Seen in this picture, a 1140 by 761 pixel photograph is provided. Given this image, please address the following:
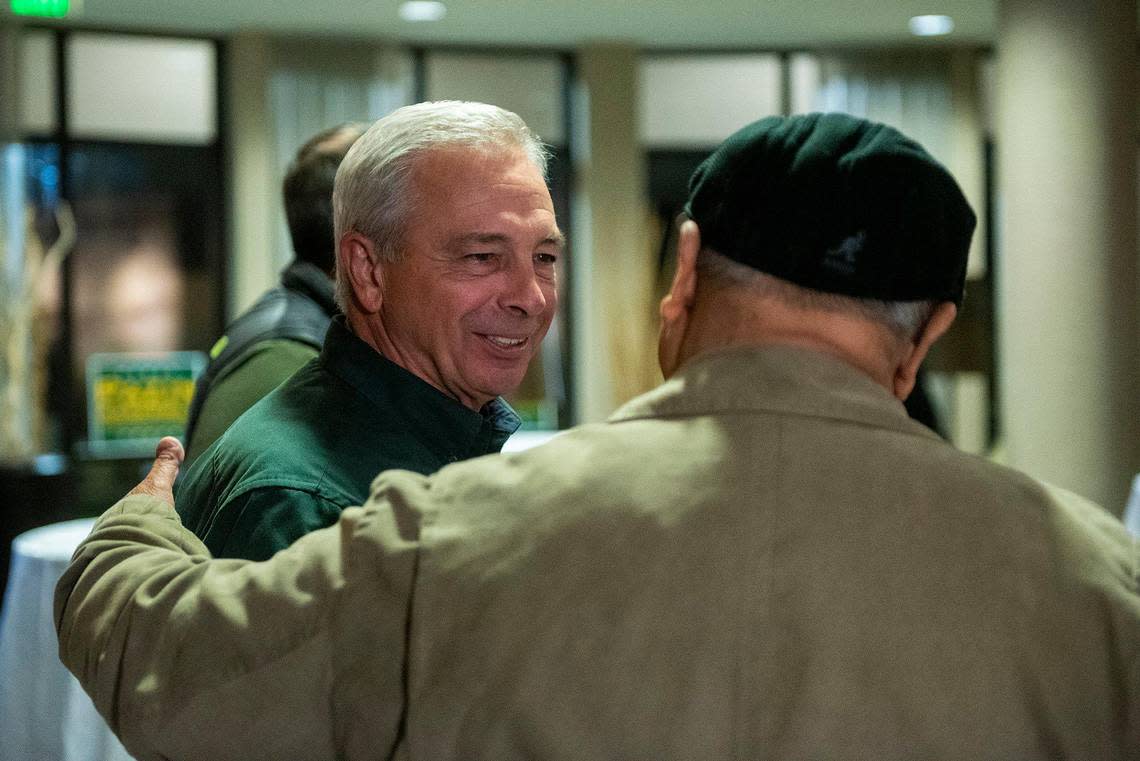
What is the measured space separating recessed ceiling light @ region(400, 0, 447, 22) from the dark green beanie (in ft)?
21.9

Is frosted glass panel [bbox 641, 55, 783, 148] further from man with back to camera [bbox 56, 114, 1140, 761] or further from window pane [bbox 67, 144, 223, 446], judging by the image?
man with back to camera [bbox 56, 114, 1140, 761]

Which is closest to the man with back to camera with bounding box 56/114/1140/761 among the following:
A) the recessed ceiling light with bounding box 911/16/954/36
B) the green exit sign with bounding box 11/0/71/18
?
the green exit sign with bounding box 11/0/71/18

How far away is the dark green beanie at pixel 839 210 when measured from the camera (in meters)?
1.01

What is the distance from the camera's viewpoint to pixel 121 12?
7508 mm

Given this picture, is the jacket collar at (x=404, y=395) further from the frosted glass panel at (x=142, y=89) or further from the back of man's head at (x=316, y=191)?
the frosted glass panel at (x=142, y=89)

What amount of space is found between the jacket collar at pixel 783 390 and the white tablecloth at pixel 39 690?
1914 mm

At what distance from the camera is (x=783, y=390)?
3.33 ft

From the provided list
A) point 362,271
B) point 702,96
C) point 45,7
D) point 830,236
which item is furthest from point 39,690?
point 702,96

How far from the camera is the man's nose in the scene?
166 cm

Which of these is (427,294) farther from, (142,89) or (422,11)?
(142,89)

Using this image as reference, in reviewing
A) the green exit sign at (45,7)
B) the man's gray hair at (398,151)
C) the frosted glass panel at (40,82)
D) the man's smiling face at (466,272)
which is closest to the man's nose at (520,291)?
the man's smiling face at (466,272)

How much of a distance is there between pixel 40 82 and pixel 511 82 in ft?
9.50

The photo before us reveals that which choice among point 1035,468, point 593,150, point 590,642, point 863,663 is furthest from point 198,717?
point 593,150

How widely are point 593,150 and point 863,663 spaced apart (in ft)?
25.8
